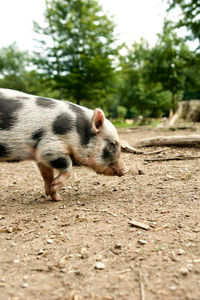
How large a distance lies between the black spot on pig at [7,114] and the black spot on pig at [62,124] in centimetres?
48

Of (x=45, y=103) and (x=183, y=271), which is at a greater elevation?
(x=45, y=103)

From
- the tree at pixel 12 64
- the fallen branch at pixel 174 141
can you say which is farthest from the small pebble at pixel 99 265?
the tree at pixel 12 64

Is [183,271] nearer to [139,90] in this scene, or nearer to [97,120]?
[97,120]

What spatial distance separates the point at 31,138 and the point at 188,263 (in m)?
2.16

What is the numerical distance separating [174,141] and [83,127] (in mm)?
3101

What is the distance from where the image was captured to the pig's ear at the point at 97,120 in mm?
3272

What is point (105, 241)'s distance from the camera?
7.37 feet

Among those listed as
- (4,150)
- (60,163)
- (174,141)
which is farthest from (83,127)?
(174,141)

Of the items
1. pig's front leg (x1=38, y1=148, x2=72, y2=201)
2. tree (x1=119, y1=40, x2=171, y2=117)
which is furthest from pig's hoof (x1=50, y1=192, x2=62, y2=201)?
tree (x1=119, y1=40, x2=171, y2=117)

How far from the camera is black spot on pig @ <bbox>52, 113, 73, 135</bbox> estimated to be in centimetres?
316

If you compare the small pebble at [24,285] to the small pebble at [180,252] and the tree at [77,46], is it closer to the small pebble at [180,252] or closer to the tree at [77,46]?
the small pebble at [180,252]

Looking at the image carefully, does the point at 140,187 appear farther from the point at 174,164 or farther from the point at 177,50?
the point at 177,50

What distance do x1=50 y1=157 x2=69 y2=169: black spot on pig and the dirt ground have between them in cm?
49

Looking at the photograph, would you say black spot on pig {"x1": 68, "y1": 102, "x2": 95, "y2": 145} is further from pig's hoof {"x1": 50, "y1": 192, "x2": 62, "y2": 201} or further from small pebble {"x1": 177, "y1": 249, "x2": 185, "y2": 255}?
small pebble {"x1": 177, "y1": 249, "x2": 185, "y2": 255}
